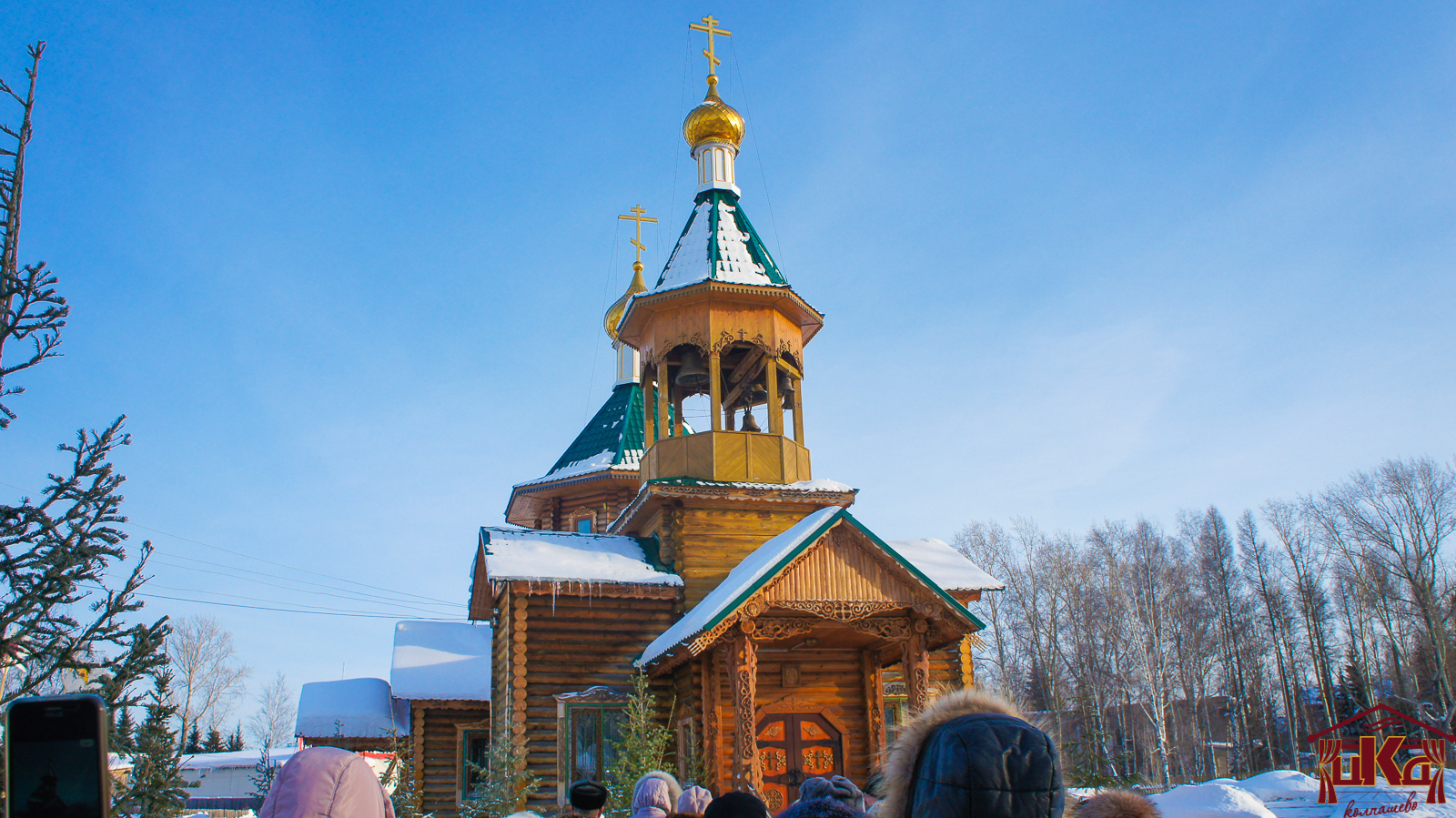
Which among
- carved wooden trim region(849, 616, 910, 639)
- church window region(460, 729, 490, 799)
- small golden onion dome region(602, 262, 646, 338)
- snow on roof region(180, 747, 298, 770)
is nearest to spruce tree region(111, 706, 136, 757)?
carved wooden trim region(849, 616, 910, 639)

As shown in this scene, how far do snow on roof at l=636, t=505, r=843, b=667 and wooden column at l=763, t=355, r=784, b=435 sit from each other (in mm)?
3471

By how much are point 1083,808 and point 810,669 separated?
12687 mm

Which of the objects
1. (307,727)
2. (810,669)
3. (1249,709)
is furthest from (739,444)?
(1249,709)

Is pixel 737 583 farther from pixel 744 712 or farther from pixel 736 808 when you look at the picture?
pixel 736 808

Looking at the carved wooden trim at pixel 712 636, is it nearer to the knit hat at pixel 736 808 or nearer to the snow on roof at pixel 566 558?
the snow on roof at pixel 566 558

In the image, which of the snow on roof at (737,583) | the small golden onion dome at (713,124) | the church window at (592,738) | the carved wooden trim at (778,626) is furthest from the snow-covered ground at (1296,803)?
the small golden onion dome at (713,124)

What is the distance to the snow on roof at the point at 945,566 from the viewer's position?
56.1ft

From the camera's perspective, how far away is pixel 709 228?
64.5 ft

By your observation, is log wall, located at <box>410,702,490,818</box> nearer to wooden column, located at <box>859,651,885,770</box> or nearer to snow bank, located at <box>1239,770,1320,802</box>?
wooden column, located at <box>859,651,885,770</box>

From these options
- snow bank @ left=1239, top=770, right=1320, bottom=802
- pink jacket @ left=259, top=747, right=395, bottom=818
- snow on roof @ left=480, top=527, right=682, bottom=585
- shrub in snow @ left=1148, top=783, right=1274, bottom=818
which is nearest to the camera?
pink jacket @ left=259, top=747, right=395, bottom=818

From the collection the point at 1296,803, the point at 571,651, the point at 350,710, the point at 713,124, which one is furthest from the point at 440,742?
the point at 1296,803

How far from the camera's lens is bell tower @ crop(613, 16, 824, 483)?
17.8 m

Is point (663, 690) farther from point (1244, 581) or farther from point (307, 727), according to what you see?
point (1244, 581)

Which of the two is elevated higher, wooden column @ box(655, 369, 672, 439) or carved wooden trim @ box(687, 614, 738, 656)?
wooden column @ box(655, 369, 672, 439)
